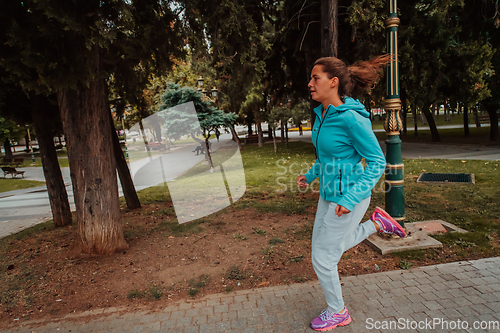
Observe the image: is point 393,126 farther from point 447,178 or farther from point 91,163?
point 447,178

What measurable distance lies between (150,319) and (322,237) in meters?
1.89

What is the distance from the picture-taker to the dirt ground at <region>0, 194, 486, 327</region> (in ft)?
11.8

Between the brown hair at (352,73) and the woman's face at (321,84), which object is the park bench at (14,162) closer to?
the woman's face at (321,84)

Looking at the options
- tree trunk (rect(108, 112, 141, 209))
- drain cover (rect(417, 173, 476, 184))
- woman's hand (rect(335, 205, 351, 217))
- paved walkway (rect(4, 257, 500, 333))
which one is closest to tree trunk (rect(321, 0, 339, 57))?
paved walkway (rect(4, 257, 500, 333))

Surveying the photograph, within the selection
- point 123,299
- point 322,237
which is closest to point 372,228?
point 322,237

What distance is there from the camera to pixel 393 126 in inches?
171

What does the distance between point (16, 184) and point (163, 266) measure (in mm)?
15352

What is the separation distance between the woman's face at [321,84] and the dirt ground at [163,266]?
2.15m

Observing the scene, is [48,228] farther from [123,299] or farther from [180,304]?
[180,304]

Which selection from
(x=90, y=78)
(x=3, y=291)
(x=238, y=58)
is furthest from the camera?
(x=238, y=58)

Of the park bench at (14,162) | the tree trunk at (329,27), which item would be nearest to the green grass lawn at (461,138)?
the tree trunk at (329,27)

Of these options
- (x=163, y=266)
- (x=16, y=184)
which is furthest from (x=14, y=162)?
(x=163, y=266)

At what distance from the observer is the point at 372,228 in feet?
9.49

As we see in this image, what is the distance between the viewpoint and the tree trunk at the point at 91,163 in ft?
15.0
